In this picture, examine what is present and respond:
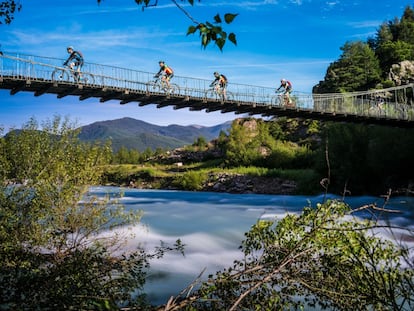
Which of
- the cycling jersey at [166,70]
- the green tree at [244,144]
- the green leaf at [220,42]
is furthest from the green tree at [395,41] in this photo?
the green leaf at [220,42]

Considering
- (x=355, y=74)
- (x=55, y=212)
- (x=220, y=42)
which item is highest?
(x=355, y=74)

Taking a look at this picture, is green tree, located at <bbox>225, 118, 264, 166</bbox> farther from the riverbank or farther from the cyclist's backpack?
the cyclist's backpack

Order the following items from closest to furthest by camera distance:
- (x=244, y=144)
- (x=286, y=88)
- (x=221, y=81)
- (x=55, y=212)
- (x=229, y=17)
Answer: (x=229, y=17), (x=55, y=212), (x=221, y=81), (x=286, y=88), (x=244, y=144)

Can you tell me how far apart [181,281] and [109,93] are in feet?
38.0

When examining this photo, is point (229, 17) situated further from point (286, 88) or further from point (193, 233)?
point (286, 88)

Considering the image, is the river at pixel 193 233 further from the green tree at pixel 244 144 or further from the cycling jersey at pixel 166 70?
the green tree at pixel 244 144

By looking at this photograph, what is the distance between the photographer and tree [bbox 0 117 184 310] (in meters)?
5.60

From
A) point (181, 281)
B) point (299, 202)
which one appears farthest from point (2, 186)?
point (299, 202)

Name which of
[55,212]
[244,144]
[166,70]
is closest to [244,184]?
[244,144]

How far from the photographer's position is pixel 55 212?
7621 mm

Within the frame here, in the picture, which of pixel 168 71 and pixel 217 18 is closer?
pixel 217 18

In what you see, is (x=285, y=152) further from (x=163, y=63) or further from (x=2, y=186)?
(x=2, y=186)

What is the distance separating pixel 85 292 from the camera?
13.7 feet

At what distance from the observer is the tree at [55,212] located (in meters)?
5.60
